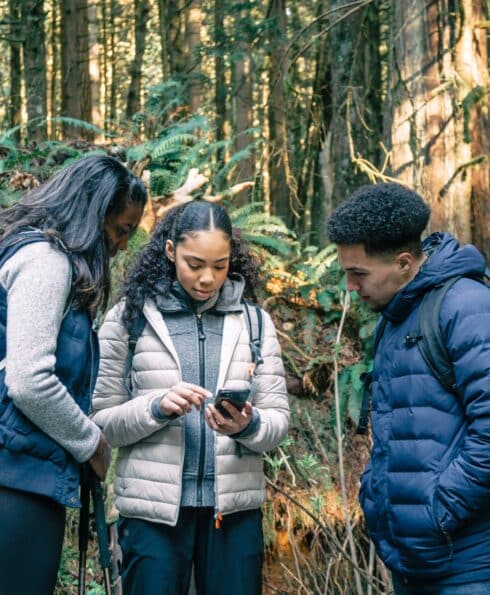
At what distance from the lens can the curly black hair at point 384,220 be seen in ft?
8.97

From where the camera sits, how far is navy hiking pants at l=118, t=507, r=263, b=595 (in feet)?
10.5

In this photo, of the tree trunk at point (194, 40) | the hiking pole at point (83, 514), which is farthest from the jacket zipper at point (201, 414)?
the tree trunk at point (194, 40)

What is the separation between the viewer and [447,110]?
5.46 metres

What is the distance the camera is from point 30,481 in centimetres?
261

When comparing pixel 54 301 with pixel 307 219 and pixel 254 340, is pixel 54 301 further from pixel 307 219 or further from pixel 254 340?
pixel 307 219

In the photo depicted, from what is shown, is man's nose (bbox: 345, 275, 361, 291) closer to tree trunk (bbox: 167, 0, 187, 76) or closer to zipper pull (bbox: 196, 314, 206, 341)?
zipper pull (bbox: 196, 314, 206, 341)

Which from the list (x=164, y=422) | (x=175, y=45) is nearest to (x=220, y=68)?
(x=175, y=45)

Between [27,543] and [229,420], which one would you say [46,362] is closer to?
[27,543]

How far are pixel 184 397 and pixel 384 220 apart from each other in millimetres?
1052

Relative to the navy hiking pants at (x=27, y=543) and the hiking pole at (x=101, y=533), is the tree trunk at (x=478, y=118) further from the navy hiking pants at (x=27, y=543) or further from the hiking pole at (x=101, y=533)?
the navy hiking pants at (x=27, y=543)

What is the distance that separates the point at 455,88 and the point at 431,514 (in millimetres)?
3742

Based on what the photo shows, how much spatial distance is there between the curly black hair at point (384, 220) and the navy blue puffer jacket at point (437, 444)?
0.13 metres

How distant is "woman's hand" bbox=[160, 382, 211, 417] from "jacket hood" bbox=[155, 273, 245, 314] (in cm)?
48

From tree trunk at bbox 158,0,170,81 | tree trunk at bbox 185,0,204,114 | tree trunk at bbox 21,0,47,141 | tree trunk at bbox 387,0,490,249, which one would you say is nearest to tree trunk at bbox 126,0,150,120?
tree trunk at bbox 158,0,170,81
